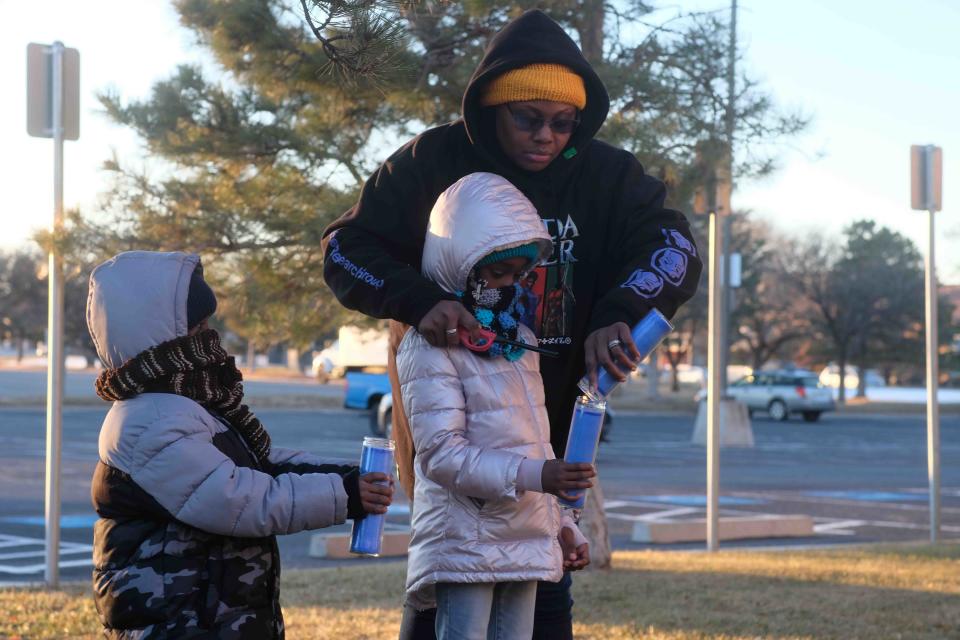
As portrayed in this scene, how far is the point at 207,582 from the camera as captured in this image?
2.94 metres

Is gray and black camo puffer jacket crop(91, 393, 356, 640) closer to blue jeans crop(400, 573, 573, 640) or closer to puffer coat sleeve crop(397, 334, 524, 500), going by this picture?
puffer coat sleeve crop(397, 334, 524, 500)

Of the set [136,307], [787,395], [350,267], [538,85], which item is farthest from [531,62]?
[787,395]

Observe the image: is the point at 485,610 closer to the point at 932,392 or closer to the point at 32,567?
the point at 32,567

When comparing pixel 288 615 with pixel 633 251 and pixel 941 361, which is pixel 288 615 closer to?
pixel 633 251

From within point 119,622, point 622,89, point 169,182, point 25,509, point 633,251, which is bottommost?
point 25,509

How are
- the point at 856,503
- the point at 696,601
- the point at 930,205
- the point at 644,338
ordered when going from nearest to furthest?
the point at 644,338 < the point at 696,601 < the point at 930,205 < the point at 856,503

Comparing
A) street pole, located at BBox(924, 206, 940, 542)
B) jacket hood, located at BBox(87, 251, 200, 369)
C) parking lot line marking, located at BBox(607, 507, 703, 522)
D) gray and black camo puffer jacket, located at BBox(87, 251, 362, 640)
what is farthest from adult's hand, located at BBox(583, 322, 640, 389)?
parking lot line marking, located at BBox(607, 507, 703, 522)

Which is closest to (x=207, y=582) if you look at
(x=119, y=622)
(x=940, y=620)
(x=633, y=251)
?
(x=119, y=622)

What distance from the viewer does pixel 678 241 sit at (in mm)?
3162

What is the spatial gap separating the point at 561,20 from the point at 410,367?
472 cm

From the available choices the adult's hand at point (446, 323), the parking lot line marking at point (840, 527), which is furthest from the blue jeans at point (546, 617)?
the parking lot line marking at point (840, 527)

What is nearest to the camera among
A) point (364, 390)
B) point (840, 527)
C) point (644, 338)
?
point (644, 338)

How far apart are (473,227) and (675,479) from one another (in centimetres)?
1419

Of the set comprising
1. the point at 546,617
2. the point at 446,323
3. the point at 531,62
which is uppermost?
the point at 531,62
